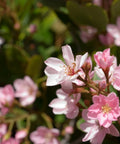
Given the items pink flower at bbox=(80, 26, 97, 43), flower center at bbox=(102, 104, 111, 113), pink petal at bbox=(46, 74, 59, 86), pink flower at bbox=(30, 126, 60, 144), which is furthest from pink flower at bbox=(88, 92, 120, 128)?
pink flower at bbox=(80, 26, 97, 43)

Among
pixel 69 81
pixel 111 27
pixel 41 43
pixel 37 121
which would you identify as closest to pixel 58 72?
pixel 69 81

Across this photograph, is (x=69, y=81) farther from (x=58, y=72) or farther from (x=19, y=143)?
(x=19, y=143)

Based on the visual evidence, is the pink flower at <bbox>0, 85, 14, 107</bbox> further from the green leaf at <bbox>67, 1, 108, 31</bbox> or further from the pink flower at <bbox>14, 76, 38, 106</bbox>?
the green leaf at <bbox>67, 1, 108, 31</bbox>

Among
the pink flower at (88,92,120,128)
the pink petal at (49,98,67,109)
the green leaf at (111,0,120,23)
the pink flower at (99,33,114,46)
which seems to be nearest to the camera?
the pink flower at (88,92,120,128)

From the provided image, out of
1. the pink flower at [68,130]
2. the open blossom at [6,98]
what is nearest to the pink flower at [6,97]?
the open blossom at [6,98]

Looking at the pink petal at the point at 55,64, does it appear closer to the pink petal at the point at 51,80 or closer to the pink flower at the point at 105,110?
the pink petal at the point at 51,80

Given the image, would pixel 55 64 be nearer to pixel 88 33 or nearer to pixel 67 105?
pixel 67 105
